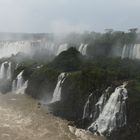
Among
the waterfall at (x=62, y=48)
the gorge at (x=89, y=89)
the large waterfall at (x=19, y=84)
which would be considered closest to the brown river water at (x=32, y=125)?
the gorge at (x=89, y=89)

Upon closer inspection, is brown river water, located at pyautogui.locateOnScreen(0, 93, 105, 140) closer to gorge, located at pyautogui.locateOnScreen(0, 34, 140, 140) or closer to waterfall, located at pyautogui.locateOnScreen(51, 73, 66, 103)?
gorge, located at pyautogui.locateOnScreen(0, 34, 140, 140)

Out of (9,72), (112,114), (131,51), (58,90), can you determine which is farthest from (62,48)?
(112,114)

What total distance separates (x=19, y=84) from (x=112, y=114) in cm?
1707

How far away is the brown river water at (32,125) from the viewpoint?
874 inches

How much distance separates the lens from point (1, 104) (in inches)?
1215

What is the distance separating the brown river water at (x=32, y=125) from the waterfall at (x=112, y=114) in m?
1.16

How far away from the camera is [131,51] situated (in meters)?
40.4

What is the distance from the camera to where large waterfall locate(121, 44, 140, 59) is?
39.2m

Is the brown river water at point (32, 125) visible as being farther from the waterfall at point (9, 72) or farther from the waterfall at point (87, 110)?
the waterfall at point (9, 72)

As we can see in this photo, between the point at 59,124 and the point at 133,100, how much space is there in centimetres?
623

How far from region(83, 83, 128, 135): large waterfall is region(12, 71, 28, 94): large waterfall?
13955 millimetres

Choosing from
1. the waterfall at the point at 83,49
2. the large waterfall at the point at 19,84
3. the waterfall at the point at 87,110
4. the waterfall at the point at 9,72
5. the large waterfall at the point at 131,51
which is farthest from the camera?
the waterfall at the point at 83,49

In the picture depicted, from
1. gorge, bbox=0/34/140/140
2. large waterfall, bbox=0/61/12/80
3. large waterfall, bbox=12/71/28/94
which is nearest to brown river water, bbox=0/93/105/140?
gorge, bbox=0/34/140/140

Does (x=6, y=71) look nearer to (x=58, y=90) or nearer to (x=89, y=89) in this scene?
(x=58, y=90)
